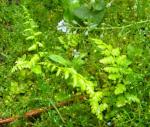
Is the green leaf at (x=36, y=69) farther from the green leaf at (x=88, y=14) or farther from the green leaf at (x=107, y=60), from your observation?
the green leaf at (x=88, y=14)

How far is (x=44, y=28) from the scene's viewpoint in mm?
4199

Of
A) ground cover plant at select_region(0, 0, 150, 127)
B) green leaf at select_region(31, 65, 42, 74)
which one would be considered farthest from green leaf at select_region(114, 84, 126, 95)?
green leaf at select_region(31, 65, 42, 74)

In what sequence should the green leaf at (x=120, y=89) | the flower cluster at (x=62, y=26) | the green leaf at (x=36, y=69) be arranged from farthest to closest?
1. the flower cluster at (x=62, y=26)
2. the green leaf at (x=36, y=69)
3. the green leaf at (x=120, y=89)

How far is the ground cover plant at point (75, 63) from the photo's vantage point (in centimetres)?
327

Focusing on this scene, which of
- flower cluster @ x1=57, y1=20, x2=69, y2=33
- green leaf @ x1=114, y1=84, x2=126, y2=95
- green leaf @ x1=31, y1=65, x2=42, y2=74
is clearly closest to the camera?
green leaf @ x1=114, y1=84, x2=126, y2=95

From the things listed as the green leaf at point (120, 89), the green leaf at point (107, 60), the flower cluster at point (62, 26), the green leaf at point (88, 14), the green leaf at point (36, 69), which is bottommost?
the green leaf at point (120, 89)

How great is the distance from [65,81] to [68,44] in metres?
0.41

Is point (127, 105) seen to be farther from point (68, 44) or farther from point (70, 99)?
point (68, 44)

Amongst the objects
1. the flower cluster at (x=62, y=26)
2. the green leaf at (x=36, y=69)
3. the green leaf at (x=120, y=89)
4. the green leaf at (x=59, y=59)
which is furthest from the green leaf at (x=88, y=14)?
the green leaf at (x=120, y=89)

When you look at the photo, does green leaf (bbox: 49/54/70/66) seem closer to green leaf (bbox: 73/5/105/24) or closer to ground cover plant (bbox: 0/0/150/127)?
ground cover plant (bbox: 0/0/150/127)

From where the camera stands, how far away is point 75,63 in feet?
11.8

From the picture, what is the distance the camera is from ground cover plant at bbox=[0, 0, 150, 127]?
3270mm

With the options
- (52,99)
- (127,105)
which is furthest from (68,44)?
(127,105)

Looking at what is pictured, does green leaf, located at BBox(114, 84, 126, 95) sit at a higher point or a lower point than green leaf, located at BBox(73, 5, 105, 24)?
lower
